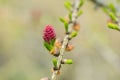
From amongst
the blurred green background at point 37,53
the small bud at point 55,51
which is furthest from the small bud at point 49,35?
the blurred green background at point 37,53

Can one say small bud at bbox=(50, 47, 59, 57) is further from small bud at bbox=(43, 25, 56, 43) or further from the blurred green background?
the blurred green background

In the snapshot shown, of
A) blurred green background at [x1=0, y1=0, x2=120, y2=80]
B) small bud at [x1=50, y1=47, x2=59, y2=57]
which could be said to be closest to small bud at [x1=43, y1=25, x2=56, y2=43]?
small bud at [x1=50, y1=47, x2=59, y2=57]

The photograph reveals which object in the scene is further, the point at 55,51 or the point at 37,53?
the point at 37,53

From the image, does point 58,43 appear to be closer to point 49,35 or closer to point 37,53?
point 49,35

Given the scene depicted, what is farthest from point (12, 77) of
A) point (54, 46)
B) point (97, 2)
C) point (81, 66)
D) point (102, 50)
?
point (54, 46)

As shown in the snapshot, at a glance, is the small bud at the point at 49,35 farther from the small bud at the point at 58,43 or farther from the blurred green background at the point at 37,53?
the blurred green background at the point at 37,53

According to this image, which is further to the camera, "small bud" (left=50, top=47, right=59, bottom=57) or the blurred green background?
the blurred green background

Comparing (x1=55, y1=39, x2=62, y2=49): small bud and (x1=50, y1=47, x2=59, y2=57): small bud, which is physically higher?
(x1=50, y1=47, x2=59, y2=57): small bud

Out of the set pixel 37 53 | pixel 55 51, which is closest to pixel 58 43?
pixel 55 51

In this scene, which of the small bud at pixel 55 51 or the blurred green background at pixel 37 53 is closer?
the small bud at pixel 55 51

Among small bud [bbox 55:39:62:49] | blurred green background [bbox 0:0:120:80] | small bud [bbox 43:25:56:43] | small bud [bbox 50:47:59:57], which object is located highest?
small bud [bbox 43:25:56:43]

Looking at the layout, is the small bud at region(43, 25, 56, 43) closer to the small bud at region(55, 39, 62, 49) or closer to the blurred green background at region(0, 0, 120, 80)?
the small bud at region(55, 39, 62, 49)

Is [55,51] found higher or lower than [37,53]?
higher
